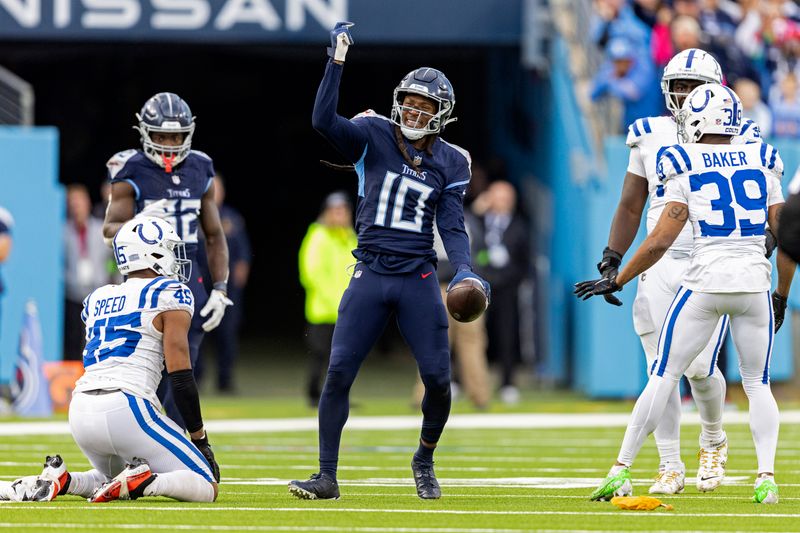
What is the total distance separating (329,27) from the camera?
16.0m

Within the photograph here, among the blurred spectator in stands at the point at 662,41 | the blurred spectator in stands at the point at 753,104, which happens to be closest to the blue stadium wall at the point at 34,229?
the blurred spectator in stands at the point at 662,41

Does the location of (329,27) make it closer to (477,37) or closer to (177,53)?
(477,37)

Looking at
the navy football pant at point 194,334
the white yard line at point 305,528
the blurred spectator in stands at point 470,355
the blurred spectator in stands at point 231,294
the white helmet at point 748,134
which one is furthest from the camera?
the blurred spectator in stands at point 231,294

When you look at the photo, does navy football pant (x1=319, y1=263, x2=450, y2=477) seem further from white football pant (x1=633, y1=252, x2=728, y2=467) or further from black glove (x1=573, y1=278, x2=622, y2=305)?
white football pant (x1=633, y1=252, x2=728, y2=467)

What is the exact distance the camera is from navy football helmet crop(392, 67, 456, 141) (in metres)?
7.23

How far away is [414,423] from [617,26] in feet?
14.9

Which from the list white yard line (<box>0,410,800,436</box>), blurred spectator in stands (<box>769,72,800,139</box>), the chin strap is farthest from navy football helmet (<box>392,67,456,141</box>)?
blurred spectator in stands (<box>769,72,800,139</box>)

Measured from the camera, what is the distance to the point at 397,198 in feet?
23.9

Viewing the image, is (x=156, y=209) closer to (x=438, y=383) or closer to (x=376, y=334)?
(x=376, y=334)

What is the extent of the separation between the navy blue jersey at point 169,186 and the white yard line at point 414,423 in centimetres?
330

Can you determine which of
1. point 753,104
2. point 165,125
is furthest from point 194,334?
point 753,104

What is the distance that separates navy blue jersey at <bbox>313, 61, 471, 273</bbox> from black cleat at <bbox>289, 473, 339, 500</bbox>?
969 millimetres

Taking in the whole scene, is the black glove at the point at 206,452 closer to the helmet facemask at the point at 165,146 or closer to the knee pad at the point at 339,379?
the knee pad at the point at 339,379

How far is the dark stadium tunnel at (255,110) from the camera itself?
840 inches
